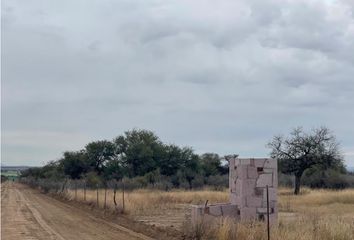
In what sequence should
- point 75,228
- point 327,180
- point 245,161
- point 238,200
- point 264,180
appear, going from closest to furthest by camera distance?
1. point 264,180
2. point 245,161
3. point 238,200
4. point 75,228
5. point 327,180

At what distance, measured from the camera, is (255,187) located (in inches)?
844

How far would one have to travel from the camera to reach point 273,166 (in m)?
21.8

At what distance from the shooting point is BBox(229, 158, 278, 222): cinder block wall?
21.3 meters

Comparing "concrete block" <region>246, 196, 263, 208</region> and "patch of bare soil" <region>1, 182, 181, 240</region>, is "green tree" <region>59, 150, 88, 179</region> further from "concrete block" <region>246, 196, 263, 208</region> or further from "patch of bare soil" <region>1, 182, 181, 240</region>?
"concrete block" <region>246, 196, 263, 208</region>

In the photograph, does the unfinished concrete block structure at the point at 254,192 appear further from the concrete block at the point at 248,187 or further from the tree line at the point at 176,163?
the tree line at the point at 176,163

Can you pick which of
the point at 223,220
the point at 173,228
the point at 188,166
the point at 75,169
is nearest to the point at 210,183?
the point at 188,166

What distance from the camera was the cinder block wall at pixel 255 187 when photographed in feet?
69.8

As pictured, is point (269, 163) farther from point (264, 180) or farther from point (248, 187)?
point (248, 187)

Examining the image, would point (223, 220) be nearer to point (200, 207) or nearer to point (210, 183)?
point (200, 207)

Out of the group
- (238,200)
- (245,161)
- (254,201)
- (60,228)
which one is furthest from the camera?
(60,228)

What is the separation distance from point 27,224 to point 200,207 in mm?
9078

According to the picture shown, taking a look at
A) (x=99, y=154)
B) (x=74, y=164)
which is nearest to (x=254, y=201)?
(x=99, y=154)

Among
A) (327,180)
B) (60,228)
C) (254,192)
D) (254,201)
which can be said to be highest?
(254,192)

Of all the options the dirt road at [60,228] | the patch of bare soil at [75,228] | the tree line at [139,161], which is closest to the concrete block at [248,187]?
the patch of bare soil at [75,228]
